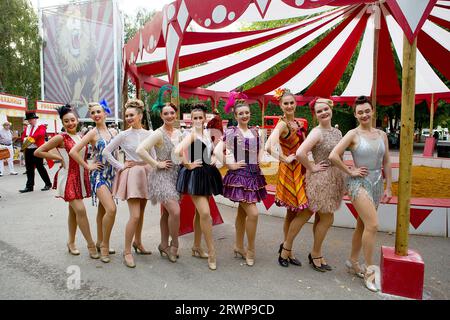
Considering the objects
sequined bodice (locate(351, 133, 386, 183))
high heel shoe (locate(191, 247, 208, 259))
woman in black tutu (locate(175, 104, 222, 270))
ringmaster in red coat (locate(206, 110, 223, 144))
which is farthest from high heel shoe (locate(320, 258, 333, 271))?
ringmaster in red coat (locate(206, 110, 223, 144))

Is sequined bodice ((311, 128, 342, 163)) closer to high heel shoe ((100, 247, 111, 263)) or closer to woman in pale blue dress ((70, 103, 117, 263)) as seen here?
woman in pale blue dress ((70, 103, 117, 263))

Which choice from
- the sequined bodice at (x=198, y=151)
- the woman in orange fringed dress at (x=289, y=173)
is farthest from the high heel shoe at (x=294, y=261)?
the sequined bodice at (x=198, y=151)

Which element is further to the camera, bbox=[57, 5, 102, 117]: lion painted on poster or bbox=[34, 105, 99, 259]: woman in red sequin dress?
bbox=[57, 5, 102, 117]: lion painted on poster

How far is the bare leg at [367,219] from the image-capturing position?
2750 mm

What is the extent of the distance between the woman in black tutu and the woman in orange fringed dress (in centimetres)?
59

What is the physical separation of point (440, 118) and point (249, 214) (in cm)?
2412

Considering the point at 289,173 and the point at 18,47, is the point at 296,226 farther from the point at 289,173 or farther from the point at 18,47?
the point at 18,47

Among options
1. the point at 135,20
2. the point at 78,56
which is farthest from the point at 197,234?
the point at 135,20

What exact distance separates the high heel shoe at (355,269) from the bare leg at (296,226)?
1.84 ft

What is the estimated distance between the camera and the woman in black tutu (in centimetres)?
313

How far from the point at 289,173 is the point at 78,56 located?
24.7 metres

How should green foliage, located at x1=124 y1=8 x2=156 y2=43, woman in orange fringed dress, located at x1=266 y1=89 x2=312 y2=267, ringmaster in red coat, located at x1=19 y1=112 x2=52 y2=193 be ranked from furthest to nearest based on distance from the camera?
1. green foliage, located at x1=124 y1=8 x2=156 y2=43
2. ringmaster in red coat, located at x1=19 y1=112 x2=52 y2=193
3. woman in orange fringed dress, located at x1=266 y1=89 x2=312 y2=267
